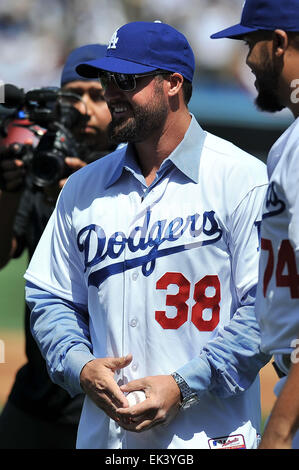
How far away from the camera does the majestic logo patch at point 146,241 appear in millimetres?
2904

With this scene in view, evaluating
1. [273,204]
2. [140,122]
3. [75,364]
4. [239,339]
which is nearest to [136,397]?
[75,364]

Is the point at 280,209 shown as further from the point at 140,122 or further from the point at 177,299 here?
the point at 140,122

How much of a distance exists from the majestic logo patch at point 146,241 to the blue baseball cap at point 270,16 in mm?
659

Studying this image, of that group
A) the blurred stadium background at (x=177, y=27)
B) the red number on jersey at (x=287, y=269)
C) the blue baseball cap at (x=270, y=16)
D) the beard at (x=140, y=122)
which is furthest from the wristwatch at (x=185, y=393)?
the blurred stadium background at (x=177, y=27)

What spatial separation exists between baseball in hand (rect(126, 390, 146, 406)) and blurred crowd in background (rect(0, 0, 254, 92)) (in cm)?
1104

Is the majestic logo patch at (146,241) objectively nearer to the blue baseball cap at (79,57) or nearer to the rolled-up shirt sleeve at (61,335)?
the rolled-up shirt sleeve at (61,335)

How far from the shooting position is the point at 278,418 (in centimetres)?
219

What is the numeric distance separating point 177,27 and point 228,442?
1150 cm

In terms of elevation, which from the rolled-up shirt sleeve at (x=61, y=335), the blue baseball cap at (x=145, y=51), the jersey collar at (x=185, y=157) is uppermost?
the blue baseball cap at (x=145, y=51)

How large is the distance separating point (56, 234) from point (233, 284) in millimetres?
709

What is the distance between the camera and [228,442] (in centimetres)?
285

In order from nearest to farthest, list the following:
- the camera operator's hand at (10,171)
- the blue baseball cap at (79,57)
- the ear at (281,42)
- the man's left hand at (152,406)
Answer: the ear at (281,42) → the man's left hand at (152,406) → the camera operator's hand at (10,171) → the blue baseball cap at (79,57)

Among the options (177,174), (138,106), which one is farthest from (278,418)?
(138,106)

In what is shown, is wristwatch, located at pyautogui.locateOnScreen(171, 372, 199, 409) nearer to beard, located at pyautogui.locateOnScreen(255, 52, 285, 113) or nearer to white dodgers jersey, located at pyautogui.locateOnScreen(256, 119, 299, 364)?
white dodgers jersey, located at pyautogui.locateOnScreen(256, 119, 299, 364)
